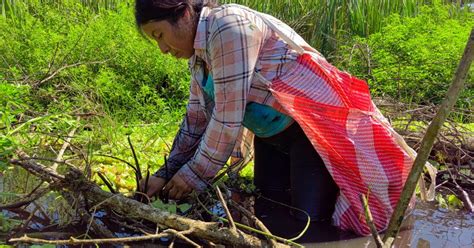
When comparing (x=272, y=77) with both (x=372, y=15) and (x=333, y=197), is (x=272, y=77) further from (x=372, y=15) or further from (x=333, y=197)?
(x=372, y=15)

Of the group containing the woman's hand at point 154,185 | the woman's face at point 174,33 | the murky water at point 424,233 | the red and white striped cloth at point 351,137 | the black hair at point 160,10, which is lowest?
the murky water at point 424,233

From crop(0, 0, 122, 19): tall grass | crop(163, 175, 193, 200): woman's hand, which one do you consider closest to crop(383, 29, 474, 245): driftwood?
crop(163, 175, 193, 200): woman's hand

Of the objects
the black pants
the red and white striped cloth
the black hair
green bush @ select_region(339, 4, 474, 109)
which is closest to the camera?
the black hair

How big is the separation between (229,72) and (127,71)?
2.63m

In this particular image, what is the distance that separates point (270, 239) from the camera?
1.94 metres

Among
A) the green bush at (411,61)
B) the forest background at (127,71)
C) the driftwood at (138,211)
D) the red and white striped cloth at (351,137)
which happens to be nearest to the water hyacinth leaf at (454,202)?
the forest background at (127,71)

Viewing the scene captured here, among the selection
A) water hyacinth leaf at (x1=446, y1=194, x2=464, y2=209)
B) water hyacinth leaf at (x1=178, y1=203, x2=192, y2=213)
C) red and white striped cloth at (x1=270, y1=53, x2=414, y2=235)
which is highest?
red and white striped cloth at (x1=270, y1=53, x2=414, y2=235)

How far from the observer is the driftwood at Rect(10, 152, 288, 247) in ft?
6.41

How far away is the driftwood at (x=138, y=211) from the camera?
1.96 meters

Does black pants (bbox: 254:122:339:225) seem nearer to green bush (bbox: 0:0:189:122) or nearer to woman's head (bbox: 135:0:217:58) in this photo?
woman's head (bbox: 135:0:217:58)

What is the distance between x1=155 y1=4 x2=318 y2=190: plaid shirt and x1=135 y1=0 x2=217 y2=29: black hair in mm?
96

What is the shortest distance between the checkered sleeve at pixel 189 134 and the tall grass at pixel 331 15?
3.44 metres

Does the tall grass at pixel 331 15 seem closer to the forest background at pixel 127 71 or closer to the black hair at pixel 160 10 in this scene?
the forest background at pixel 127 71

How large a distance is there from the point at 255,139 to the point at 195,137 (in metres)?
0.34
